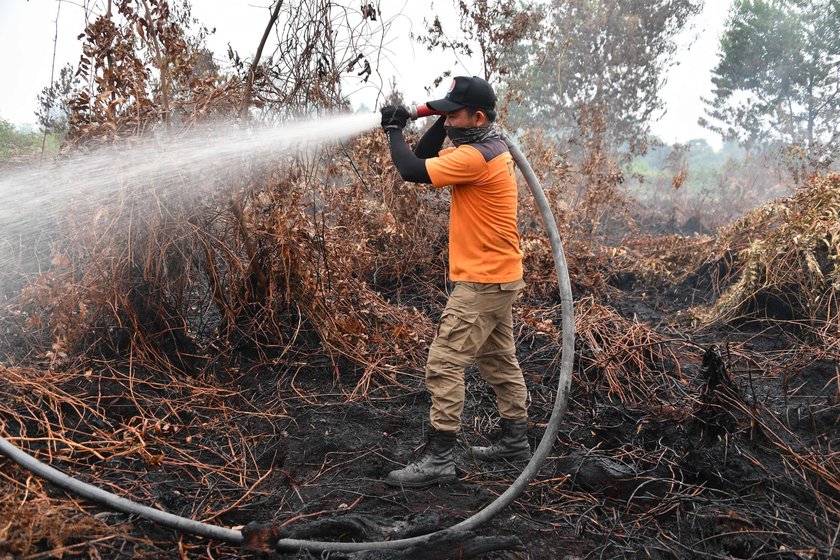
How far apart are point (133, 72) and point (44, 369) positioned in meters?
2.15

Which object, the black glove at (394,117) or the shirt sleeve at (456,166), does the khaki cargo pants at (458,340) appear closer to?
the shirt sleeve at (456,166)

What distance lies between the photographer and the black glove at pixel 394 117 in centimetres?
342

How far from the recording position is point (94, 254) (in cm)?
415

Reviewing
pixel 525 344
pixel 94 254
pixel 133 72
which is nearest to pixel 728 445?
pixel 525 344

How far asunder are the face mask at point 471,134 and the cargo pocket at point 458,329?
0.97m

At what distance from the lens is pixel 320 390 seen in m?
4.47

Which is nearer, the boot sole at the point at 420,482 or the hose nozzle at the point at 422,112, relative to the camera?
the boot sole at the point at 420,482

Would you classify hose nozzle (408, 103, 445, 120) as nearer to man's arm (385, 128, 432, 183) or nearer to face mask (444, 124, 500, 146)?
face mask (444, 124, 500, 146)

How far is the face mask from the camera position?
11.2 ft

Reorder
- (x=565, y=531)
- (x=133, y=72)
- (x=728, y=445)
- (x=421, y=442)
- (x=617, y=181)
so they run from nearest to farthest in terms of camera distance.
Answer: (x=565, y=531) < (x=728, y=445) < (x=421, y=442) < (x=133, y=72) < (x=617, y=181)

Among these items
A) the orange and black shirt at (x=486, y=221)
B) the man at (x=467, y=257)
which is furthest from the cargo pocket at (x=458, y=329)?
the orange and black shirt at (x=486, y=221)

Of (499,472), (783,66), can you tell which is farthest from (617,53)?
(499,472)

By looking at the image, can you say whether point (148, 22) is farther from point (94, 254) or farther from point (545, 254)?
point (545, 254)

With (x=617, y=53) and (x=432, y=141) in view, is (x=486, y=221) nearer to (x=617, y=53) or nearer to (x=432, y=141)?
(x=432, y=141)
